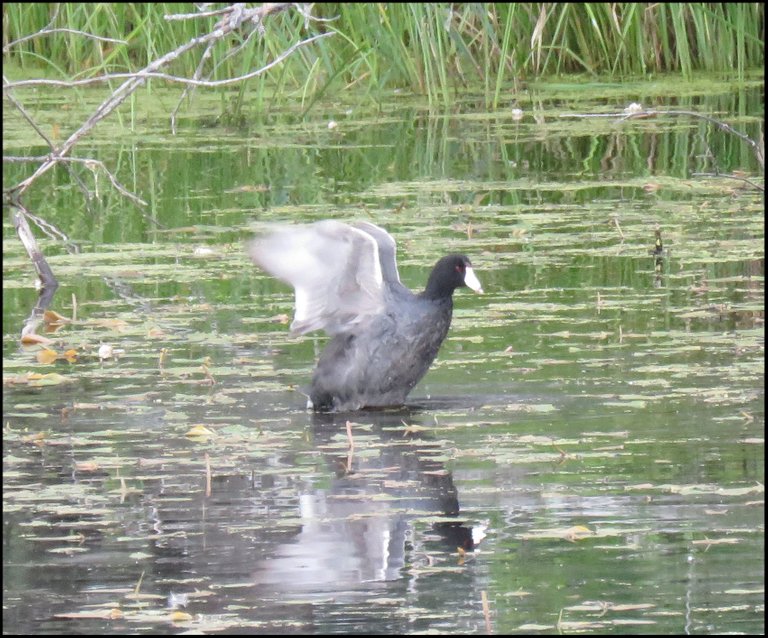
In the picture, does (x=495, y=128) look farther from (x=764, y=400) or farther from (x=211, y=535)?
(x=211, y=535)

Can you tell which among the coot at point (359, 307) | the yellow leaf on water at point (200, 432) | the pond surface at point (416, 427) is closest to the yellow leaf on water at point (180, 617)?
the pond surface at point (416, 427)

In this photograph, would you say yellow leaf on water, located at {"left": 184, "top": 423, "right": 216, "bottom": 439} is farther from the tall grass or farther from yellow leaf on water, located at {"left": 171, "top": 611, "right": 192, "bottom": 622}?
the tall grass

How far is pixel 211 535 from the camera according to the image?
4.55m

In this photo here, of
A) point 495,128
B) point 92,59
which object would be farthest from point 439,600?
point 92,59

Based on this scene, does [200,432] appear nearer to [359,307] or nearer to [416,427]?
[416,427]

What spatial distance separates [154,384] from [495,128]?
6.52 metres

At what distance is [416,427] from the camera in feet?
18.6

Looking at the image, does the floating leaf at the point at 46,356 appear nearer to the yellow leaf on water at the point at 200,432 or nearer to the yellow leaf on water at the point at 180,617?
the yellow leaf on water at the point at 200,432

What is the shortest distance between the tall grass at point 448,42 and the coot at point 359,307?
5366 mm

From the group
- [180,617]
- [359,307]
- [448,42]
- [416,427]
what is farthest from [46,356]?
[448,42]

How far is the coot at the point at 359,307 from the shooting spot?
611cm

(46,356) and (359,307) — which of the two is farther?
(46,356)

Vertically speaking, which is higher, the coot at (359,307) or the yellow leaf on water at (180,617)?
the coot at (359,307)

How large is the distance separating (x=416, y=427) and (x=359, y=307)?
0.74m
